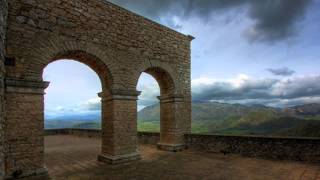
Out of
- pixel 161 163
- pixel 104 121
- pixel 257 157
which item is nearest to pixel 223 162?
pixel 257 157

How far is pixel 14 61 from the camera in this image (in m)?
6.36

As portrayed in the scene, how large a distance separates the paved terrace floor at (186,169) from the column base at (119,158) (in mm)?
220

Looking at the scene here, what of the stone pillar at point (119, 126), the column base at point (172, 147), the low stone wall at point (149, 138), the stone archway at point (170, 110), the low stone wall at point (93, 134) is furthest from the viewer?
the low stone wall at point (93, 134)

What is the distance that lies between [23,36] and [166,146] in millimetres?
7218

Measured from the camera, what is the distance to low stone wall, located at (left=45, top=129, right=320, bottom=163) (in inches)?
322

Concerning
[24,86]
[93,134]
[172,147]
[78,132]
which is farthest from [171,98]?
[78,132]

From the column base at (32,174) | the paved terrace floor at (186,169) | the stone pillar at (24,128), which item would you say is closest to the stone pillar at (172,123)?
the paved terrace floor at (186,169)

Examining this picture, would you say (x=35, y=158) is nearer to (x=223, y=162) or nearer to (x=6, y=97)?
(x=6, y=97)

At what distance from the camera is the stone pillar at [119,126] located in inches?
334

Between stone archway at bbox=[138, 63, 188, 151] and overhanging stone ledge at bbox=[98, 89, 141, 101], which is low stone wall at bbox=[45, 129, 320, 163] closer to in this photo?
stone archway at bbox=[138, 63, 188, 151]

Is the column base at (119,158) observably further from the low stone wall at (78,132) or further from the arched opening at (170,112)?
the low stone wall at (78,132)

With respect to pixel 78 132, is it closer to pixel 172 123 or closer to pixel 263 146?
pixel 172 123

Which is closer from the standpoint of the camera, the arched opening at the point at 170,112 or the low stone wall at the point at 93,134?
the arched opening at the point at 170,112

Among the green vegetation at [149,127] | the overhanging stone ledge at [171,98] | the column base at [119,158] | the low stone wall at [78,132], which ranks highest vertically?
the overhanging stone ledge at [171,98]
